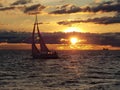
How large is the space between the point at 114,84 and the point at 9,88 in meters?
17.5

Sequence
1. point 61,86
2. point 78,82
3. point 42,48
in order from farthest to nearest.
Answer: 1. point 42,48
2. point 78,82
3. point 61,86

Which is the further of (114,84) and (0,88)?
(114,84)

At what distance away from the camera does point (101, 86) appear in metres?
68.1

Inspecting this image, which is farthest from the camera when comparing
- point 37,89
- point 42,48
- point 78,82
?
point 42,48

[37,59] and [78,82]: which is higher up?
[78,82]

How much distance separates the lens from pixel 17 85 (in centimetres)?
6850

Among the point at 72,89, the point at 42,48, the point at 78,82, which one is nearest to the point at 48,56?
the point at 42,48

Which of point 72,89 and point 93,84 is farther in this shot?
point 93,84

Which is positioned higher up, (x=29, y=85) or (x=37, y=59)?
(x=29, y=85)

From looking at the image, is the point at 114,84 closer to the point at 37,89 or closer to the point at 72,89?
the point at 72,89

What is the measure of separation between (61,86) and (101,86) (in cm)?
624

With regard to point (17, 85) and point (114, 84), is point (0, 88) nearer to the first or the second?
point (17, 85)

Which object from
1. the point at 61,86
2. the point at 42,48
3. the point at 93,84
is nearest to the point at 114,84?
the point at 93,84

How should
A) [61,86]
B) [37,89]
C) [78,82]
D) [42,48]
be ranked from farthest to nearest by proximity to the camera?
[42,48] → [78,82] → [61,86] → [37,89]
